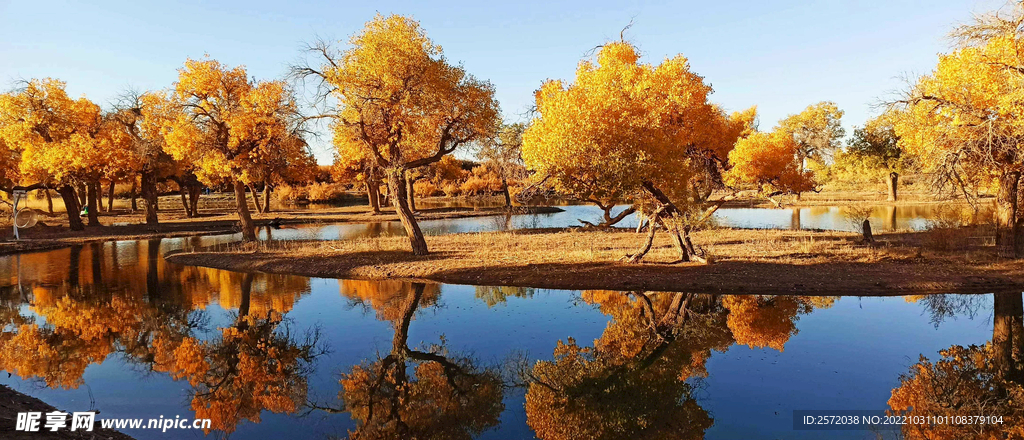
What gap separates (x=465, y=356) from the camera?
12789 millimetres

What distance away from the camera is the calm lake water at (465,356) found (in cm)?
962

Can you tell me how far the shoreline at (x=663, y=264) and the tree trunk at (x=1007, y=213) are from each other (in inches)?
31.9

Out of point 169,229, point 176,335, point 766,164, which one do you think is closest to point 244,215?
point 169,229

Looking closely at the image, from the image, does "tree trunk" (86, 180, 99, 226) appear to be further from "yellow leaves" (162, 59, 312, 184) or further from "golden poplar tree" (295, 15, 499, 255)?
"golden poplar tree" (295, 15, 499, 255)

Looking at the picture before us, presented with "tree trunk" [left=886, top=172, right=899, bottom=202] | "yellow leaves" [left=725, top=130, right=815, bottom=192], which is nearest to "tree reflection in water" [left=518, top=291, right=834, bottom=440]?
"yellow leaves" [left=725, top=130, right=815, bottom=192]

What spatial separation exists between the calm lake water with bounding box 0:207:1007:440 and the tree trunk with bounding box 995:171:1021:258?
18.9 ft

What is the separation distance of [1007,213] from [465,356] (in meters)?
21.6

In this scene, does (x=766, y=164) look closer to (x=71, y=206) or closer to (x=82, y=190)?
(x=71, y=206)

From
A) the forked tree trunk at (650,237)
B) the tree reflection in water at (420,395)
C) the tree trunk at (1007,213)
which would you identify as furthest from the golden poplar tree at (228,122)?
the tree trunk at (1007,213)

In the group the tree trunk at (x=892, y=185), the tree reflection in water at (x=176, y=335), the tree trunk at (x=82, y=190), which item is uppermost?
the tree trunk at (x=82, y=190)

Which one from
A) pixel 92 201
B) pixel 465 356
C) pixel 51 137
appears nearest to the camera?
pixel 465 356

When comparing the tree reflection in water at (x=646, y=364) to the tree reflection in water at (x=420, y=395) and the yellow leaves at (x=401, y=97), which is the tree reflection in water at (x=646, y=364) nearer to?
the tree reflection in water at (x=420, y=395)

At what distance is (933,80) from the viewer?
20.7 m

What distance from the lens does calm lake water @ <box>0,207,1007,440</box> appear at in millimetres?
9617
